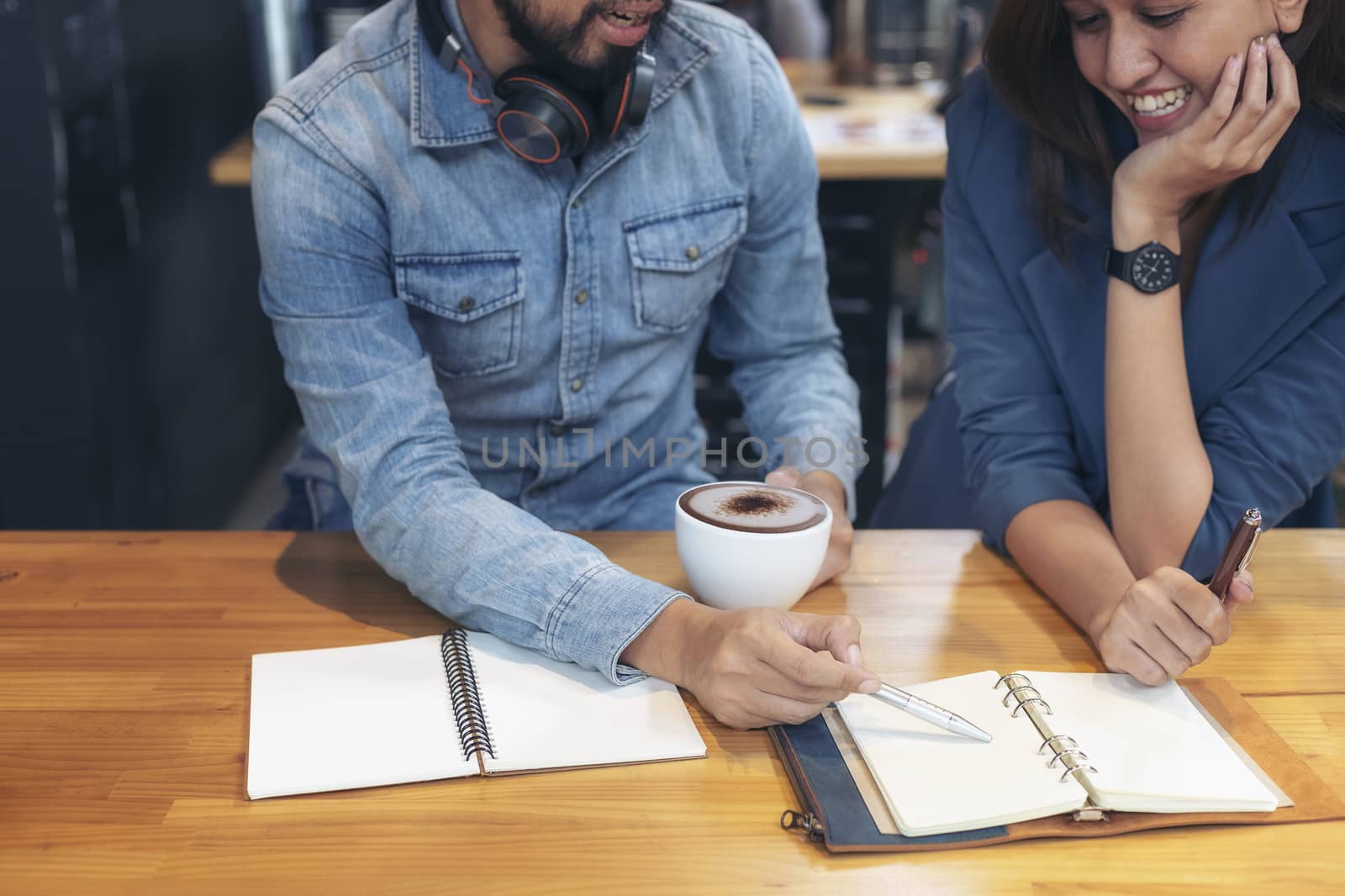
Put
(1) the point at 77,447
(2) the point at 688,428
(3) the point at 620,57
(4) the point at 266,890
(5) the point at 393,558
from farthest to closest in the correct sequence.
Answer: (1) the point at 77,447 < (2) the point at 688,428 < (3) the point at 620,57 < (5) the point at 393,558 < (4) the point at 266,890

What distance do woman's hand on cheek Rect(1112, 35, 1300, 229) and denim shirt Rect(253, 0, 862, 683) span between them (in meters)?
0.40

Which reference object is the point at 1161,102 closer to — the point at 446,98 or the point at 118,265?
the point at 446,98

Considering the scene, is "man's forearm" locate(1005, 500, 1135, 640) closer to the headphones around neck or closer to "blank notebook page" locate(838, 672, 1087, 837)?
"blank notebook page" locate(838, 672, 1087, 837)

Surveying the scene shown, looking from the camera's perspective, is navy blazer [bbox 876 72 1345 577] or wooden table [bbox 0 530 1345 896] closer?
wooden table [bbox 0 530 1345 896]

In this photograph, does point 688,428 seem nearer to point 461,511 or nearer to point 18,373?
point 461,511

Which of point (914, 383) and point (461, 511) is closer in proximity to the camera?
point (461, 511)

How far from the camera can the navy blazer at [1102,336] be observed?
1.19 m

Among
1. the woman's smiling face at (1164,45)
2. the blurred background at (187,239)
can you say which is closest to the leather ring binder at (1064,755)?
the woman's smiling face at (1164,45)

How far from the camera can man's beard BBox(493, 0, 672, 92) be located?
4.01 ft

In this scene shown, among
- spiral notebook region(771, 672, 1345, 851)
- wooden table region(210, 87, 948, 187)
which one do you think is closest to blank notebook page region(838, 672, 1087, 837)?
spiral notebook region(771, 672, 1345, 851)

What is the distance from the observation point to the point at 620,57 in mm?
1269

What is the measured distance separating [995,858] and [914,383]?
3.31 meters

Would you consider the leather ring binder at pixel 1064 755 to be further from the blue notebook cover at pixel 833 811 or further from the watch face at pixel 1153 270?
the watch face at pixel 1153 270

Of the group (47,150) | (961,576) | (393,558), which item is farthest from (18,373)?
(961,576)
